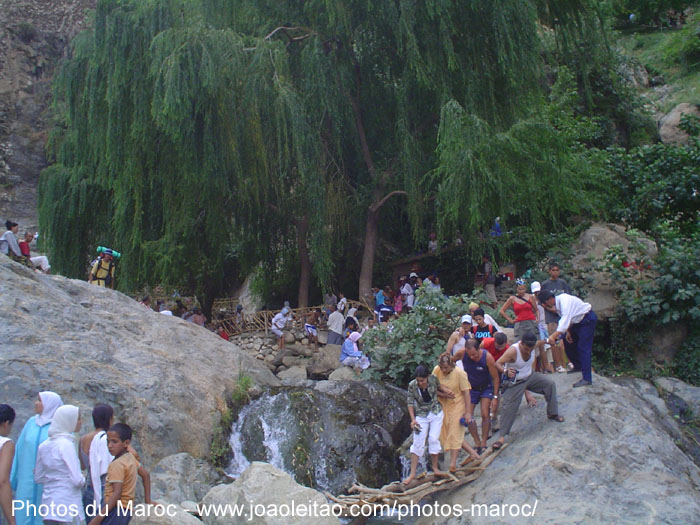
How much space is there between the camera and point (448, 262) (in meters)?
17.6

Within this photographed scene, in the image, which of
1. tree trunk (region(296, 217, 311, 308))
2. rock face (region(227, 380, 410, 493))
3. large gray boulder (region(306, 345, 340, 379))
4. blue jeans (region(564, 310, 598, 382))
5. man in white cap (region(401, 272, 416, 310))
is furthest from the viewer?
tree trunk (region(296, 217, 311, 308))

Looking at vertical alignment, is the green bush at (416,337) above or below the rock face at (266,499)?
above

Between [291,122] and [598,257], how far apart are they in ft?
25.4

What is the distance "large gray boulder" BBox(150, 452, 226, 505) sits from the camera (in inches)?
293

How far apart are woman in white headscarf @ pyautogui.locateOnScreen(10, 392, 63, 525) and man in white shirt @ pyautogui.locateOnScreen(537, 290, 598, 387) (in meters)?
5.96

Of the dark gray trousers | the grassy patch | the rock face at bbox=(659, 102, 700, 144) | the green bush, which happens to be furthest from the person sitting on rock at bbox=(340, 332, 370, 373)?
the grassy patch

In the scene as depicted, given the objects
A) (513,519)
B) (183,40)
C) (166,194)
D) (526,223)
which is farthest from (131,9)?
(513,519)

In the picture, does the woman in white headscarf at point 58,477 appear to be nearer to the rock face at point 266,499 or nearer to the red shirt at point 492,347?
the rock face at point 266,499

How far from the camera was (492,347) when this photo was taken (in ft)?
26.5

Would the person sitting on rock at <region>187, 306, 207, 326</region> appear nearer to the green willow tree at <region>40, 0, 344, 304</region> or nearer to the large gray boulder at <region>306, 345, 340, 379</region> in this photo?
the green willow tree at <region>40, 0, 344, 304</region>

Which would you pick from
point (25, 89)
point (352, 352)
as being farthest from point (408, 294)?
point (25, 89)

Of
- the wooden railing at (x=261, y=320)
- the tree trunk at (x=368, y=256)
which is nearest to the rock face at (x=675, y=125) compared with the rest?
the tree trunk at (x=368, y=256)

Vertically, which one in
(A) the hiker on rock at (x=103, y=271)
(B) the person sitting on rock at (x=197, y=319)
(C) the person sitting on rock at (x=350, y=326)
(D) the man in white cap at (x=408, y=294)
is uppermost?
(A) the hiker on rock at (x=103, y=271)

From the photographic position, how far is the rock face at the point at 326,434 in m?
9.16
